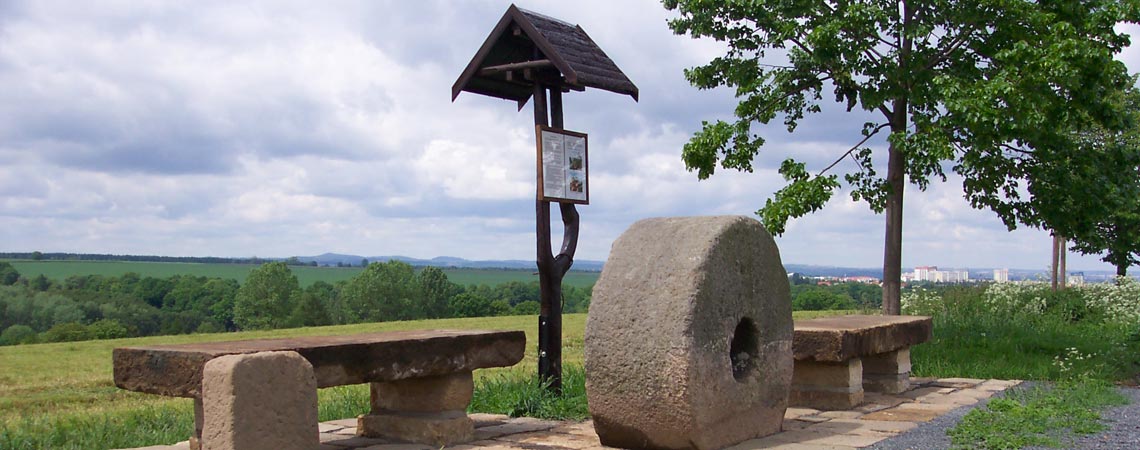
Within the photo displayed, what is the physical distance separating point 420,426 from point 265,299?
92.2 feet

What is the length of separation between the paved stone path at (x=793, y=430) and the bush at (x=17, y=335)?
63.6 ft

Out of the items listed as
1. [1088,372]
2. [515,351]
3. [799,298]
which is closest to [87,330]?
[799,298]

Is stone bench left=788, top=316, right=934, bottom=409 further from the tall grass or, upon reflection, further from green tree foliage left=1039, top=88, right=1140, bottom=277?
green tree foliage left=1039, top=88, right=1140, bottom=277

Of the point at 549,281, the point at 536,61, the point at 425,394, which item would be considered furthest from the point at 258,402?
the point at 536,61

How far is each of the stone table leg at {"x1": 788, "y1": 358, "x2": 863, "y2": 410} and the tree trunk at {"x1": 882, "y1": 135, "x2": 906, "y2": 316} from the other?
4.48 meters

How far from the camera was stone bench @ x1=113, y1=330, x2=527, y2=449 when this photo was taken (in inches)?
204

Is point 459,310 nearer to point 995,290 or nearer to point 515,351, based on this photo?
point 995,290

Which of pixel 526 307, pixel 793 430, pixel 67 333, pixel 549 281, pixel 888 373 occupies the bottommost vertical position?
pixel 67 333

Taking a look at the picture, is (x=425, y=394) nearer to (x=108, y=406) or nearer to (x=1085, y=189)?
(x=108, y=406)

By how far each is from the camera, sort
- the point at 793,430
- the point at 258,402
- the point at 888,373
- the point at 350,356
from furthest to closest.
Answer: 1. the point at 888,373
2. the point at 793,430
3. the point at 350,356
4. the point at 258,402

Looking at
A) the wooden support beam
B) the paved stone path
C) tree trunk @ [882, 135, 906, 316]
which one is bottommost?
the paved stone path

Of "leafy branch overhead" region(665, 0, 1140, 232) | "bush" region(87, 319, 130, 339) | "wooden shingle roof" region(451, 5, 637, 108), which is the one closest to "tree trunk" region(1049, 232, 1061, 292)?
"leafy branch overhead" region(665, 0, 1140, 232)

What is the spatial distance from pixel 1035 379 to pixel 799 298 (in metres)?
16.6

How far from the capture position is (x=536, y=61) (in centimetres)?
878
